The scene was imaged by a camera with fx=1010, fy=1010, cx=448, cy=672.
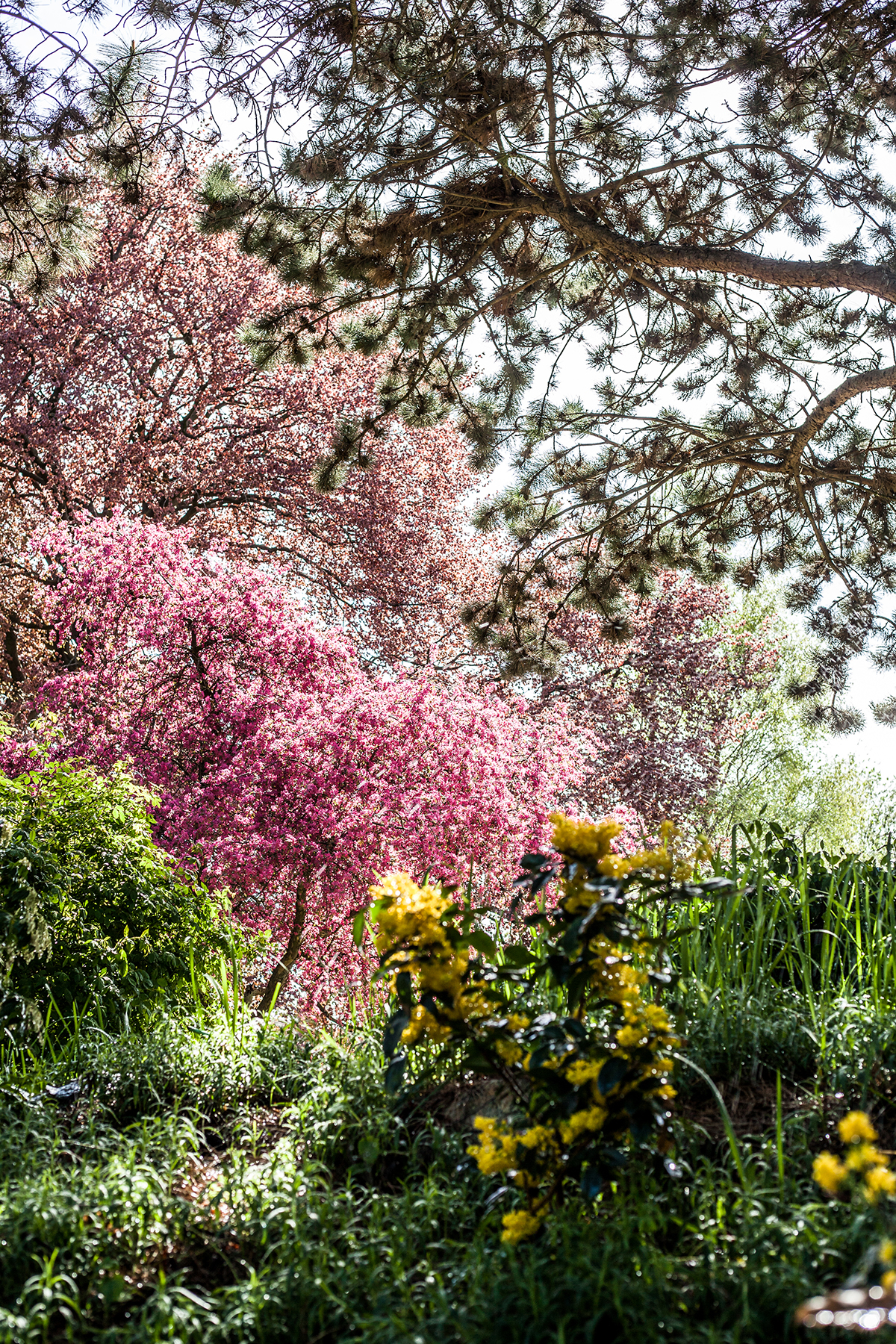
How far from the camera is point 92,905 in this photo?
13.9 ft

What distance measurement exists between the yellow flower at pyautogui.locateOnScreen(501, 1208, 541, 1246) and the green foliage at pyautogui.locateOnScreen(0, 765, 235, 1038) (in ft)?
7.24

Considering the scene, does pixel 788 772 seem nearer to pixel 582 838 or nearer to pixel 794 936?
pixel 794 936

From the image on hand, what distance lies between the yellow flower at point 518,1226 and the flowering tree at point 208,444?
9070 mm

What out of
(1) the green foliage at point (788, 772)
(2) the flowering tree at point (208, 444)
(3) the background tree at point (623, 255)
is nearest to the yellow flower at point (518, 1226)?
(3) the background tree at point (623, 255)

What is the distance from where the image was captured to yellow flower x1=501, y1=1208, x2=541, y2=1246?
188 cm

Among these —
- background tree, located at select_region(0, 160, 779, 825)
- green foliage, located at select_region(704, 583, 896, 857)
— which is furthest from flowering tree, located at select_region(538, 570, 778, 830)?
green foliage, located at select_region(704, 583, 896, 857)

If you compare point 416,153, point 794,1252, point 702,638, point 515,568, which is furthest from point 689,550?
point 702,638

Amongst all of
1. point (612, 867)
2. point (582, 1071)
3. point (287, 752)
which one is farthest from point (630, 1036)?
point (287, 752)

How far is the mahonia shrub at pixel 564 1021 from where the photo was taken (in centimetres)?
197

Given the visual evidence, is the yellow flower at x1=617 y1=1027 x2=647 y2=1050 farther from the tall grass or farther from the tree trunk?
the tree trunk

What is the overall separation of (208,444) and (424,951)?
10195mm

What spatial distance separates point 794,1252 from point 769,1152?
52 cm

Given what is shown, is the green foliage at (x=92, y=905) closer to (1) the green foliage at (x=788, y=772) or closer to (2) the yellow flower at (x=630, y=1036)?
(2) the yellow flower at (x=630, y=1036)

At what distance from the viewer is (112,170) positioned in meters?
4.51
